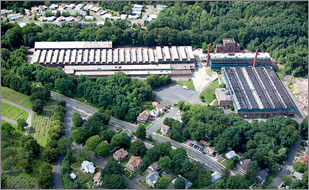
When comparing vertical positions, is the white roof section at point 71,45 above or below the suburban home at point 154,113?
above

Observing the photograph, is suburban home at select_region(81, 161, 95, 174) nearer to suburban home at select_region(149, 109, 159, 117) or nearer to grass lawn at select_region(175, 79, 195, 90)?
suburban home at select_region(149, 109, 159, 117)

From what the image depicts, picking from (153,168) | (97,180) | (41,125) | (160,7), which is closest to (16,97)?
(41,125)

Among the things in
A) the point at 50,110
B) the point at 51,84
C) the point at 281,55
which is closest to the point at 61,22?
the point at 51,84

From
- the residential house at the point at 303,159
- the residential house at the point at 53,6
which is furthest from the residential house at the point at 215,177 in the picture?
the residential house at the point at 53,6

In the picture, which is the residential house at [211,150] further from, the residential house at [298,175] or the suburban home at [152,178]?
the residential house at [298,175]

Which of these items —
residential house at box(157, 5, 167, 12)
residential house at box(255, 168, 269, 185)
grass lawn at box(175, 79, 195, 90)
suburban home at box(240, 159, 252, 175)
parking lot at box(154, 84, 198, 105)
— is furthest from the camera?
residential house at box(157, 5, 167, 12)

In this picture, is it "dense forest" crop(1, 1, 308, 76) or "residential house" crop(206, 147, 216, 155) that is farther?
"dense forest" crop(1, 1, 308, 76)

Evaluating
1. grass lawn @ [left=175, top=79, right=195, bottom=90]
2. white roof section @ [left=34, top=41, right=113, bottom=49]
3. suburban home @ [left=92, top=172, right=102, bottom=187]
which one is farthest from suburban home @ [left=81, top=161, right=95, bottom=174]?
white roof section @ [left=34, top=41, right=113, bottom=49]
